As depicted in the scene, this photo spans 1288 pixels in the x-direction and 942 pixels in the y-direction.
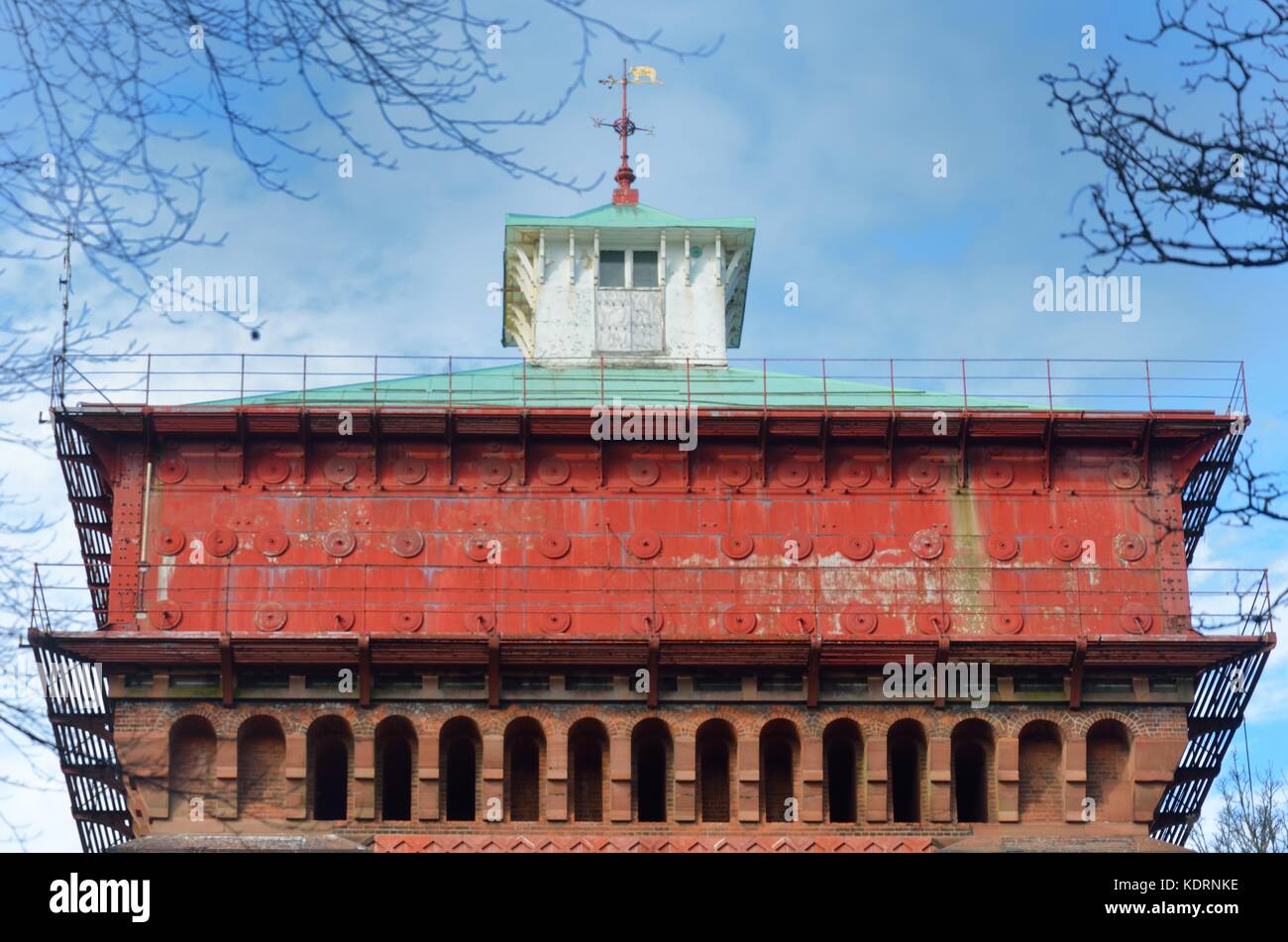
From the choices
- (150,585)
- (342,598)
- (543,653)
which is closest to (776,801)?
(543,653)

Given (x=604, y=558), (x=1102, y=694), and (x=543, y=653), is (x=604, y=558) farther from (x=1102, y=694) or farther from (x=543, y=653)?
(x=1102, y=694)

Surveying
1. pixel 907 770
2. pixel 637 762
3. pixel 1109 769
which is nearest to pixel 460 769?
pixel 637 762

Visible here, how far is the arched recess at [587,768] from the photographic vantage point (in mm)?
42781

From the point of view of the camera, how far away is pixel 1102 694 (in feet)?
141

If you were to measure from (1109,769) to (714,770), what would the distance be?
7097mm

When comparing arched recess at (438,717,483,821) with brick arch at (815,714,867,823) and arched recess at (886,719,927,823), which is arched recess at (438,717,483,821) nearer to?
brick arch at (815,714,867,823)

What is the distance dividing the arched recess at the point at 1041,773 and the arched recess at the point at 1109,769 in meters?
0.55

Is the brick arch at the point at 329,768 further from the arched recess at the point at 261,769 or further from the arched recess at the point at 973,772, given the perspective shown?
the arched recess at the point at 973,772

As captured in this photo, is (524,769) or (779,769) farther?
(779,769)

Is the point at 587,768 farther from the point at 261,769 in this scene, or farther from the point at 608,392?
the point at 608,392

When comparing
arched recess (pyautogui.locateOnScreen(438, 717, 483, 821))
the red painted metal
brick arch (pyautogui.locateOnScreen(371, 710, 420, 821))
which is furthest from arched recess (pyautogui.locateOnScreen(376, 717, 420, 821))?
the red painted metal

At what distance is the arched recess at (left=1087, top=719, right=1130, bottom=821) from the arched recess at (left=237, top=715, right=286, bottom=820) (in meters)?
14.4

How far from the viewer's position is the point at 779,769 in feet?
143

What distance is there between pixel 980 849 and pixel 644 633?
7.00 metres
